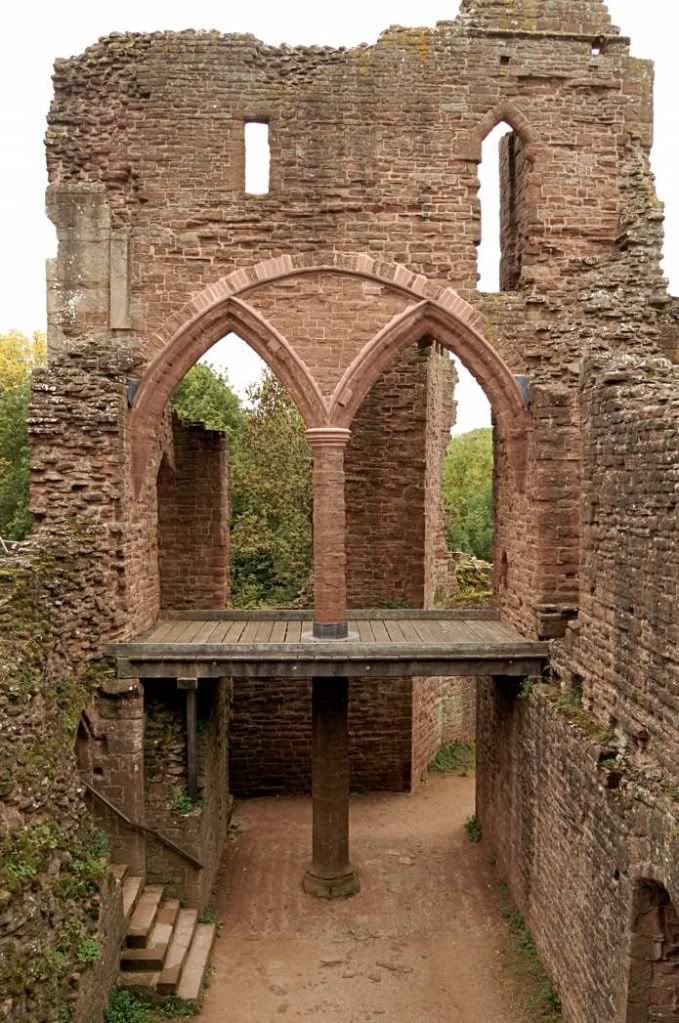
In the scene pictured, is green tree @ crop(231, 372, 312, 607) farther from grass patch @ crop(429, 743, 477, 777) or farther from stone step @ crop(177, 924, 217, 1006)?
stone step @ crop(177, 924, 217, 1006)

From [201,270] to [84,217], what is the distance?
142 cm

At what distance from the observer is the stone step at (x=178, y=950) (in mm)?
7375

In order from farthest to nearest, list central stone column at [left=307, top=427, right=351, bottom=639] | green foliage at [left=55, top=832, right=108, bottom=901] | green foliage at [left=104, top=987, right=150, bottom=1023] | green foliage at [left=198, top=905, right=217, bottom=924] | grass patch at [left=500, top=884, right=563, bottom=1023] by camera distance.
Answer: central stone column at [left=307, top=427, right=351, bottom=639] < green foliage at [left=198, top=905, right=217, bottom=924] < grass patch at [left=500, top=884, right=563, bottom=1023] < green foliage at [left=104, top=987, right=150, bottom=1023] < green foliage at [left=55, top=832, right=108, bottom=901]

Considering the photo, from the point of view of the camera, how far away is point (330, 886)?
957cm

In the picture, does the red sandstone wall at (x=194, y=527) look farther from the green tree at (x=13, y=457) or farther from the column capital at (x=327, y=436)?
the green tree at (x=13, y=457)

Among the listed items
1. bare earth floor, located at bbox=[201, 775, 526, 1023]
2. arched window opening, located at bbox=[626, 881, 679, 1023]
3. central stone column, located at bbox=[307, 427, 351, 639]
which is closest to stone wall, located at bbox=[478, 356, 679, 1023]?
arched window opening, located at bbox=[626, 881, 679, 1023]

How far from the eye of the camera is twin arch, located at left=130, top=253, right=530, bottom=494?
9.27 m

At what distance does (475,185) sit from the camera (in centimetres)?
934

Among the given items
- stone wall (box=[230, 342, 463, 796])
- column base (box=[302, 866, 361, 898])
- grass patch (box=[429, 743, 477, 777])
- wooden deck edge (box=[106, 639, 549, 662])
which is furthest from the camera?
grass patch (box=[429, 743, 477, 777])

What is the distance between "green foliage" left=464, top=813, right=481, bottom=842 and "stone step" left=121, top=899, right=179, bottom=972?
14.5ft

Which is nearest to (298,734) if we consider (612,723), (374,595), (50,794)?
(374,595)

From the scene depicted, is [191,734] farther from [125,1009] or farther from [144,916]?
[125,1009]

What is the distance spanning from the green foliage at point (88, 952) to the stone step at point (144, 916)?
4.44ft

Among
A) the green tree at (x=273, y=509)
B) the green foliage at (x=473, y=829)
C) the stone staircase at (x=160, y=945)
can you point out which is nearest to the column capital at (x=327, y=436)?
the stone staircase at (x=160, y=945)
